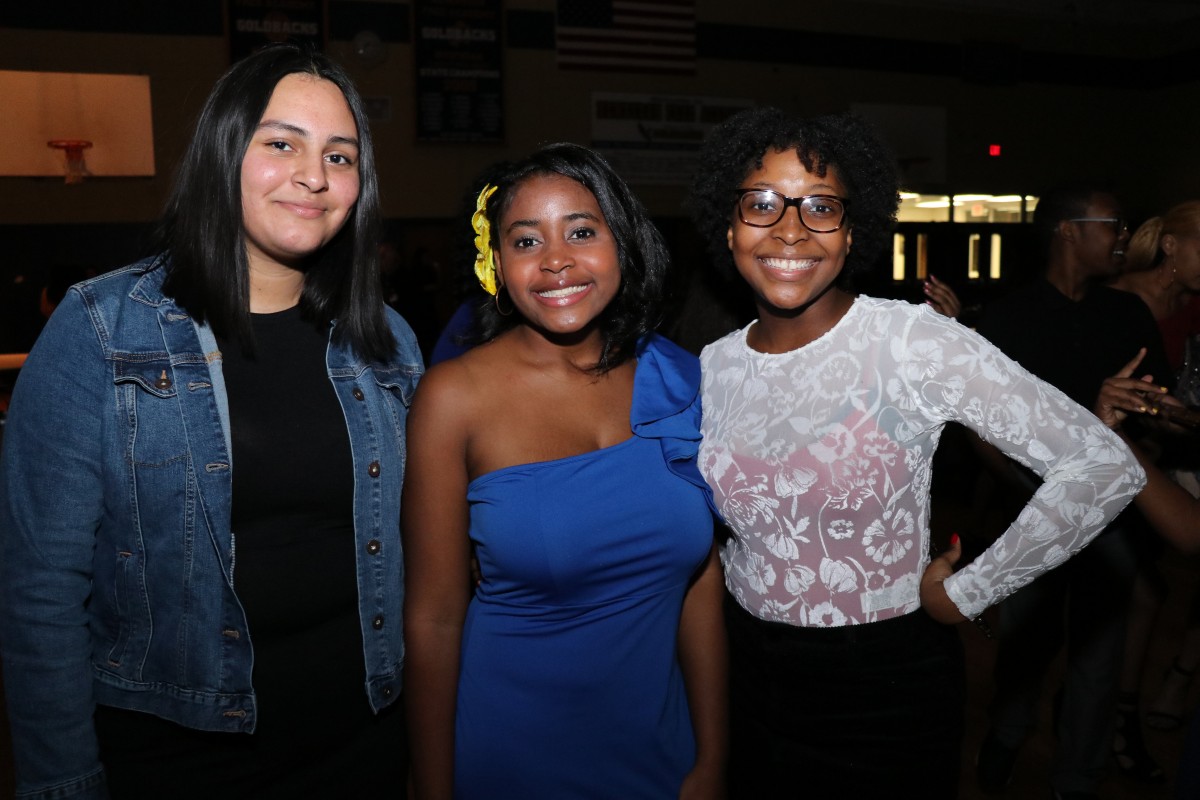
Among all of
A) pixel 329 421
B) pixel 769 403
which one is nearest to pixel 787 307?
pixel 769 403

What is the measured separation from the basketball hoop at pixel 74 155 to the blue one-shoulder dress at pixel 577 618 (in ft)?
25.9

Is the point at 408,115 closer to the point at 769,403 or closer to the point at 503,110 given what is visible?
the point at 503,110

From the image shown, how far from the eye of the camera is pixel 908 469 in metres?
1.66

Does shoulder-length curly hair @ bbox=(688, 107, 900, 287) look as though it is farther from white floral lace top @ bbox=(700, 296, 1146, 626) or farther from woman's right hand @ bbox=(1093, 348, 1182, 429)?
woman's right hand @ bbox=(1093, 348, 1182, 429)

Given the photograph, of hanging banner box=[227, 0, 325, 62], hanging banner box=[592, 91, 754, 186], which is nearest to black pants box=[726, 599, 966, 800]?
hanging banner box=[227, 0, 325, 62]

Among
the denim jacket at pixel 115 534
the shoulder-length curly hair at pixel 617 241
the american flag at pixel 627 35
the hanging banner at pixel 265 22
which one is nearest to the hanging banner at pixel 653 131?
the american flag at pixel 627 35

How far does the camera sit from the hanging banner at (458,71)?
351 inches

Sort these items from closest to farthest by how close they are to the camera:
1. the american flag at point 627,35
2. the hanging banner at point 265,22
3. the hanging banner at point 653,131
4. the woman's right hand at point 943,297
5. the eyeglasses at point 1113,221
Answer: the eyeglasses at point 1113,221 < the woman's right hand at point 943,297 < the hanging banner at point 265,22 < the american flag at point 627,35 < the hanging banner at point 653,131

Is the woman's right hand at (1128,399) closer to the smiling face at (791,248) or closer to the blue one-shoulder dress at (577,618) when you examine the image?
the smiling face at (791,248)

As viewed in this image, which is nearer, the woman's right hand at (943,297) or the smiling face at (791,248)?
the smiling face at (791,248)

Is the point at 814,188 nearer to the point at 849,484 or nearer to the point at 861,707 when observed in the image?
the point at 849,484

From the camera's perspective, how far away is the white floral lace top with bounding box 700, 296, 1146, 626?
5.17ft

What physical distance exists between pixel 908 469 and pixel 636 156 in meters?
8.75

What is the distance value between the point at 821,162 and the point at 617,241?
1.43 feet
